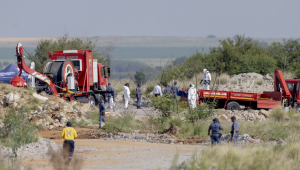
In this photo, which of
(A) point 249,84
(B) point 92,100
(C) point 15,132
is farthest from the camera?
(A) point 249,84

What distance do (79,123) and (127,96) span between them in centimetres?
701

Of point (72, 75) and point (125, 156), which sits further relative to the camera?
point (72, 75)

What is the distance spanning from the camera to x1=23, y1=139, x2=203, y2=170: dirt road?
12383 millimetres

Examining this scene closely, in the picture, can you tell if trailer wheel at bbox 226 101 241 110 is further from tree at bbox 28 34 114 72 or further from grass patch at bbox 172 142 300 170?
tree at bbox 28 34 114 72

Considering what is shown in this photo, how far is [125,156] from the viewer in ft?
45.9

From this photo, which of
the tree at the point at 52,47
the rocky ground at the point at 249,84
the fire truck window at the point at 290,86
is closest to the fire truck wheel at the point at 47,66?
the fire truck window at the point at 290,86

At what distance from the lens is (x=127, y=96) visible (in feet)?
91.7

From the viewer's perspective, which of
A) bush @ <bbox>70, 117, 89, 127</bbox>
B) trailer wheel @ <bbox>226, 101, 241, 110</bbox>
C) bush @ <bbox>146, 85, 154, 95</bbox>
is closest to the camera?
bush @ <bbox>70, 117, 89, 127</bbox>

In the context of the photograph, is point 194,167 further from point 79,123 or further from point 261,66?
point 261,66

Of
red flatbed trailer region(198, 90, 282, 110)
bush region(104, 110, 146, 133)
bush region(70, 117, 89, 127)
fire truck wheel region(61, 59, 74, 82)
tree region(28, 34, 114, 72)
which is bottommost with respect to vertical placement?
bush region(70, 117, 89, 127)

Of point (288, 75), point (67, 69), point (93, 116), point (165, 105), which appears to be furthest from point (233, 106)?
point (288, 75)

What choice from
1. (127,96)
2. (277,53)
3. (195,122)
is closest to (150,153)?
(195,122)

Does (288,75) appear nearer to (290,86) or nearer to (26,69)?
(290,86)

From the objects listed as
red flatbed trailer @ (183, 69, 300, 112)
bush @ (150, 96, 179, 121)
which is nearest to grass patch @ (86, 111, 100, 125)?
bush @ (150, 96, 179, 121)
